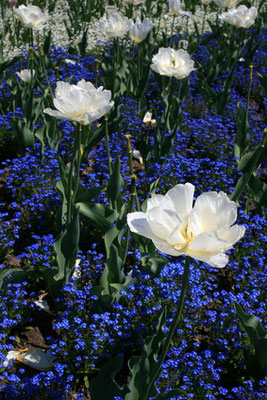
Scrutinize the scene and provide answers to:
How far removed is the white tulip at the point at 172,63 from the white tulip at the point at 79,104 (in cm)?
110

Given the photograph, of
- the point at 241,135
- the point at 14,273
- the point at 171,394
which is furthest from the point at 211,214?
the point at 241,135

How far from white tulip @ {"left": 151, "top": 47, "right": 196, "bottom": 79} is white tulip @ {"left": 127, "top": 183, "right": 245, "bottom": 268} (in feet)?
5.92

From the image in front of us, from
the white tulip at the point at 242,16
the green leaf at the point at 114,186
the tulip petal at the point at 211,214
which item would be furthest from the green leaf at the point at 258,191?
the tulip petal at the point at 211,214

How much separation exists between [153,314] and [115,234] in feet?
1.40

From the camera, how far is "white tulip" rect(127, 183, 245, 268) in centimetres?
118

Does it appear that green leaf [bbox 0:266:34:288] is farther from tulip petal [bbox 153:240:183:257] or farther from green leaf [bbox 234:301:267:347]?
tulip petal [bbox 153:240:183:257]

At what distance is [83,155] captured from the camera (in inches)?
128

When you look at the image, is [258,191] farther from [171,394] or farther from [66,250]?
[171,394]

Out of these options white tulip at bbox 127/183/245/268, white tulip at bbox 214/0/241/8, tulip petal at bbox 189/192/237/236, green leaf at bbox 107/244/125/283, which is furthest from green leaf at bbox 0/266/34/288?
white tulip at bbox 214/0/241/8

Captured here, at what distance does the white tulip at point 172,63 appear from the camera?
2914 millimetres

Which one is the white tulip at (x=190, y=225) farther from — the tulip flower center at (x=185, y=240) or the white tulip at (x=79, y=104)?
the white tulip at (x=79, y=104)

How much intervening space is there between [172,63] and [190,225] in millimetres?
1986

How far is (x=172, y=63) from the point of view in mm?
2975

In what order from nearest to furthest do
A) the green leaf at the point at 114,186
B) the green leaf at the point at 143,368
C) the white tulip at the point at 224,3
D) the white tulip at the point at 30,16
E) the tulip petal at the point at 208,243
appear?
the tulip petal at the point at 208,243 → the green leaf at the point at 143,368 → the green leaf at the point at 114,186 → the white tulip at the point at 30,16 → the white tulip at the point at 224,3
